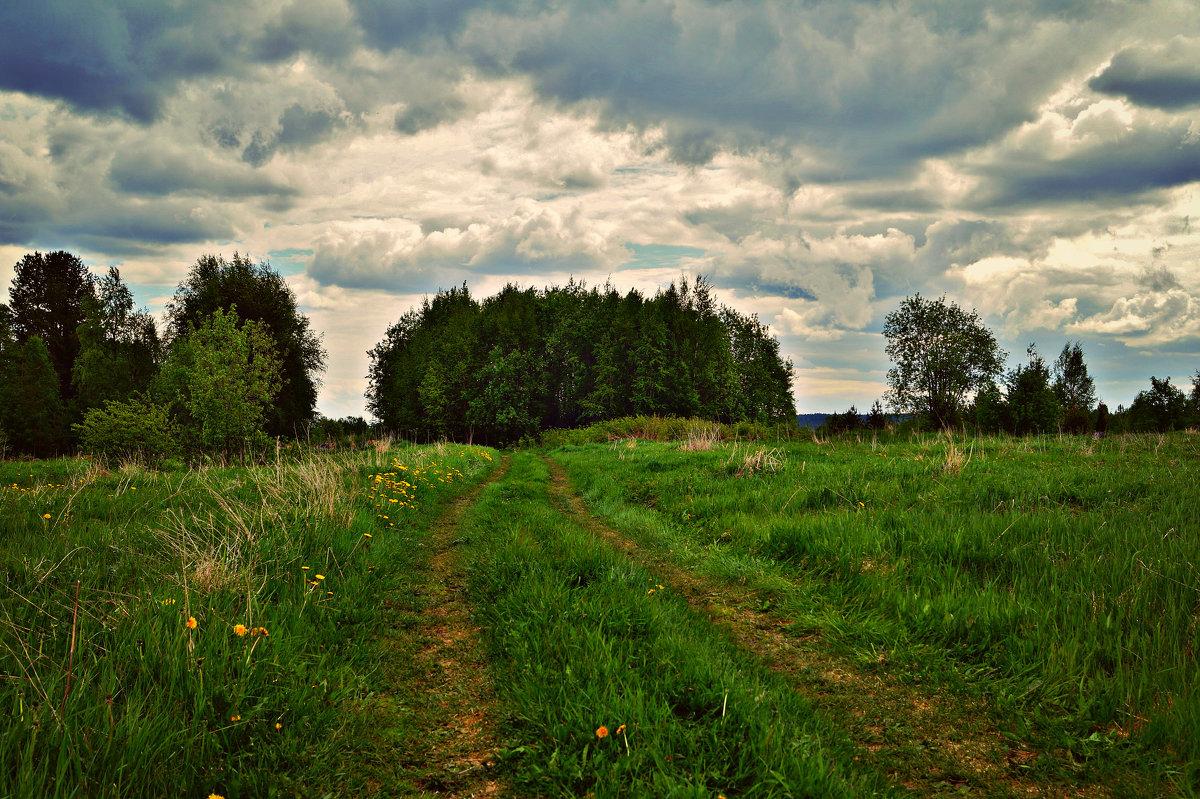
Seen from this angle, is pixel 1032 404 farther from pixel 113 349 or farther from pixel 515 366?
pixel 113 349

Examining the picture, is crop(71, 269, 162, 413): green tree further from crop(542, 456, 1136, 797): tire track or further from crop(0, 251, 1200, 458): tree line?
crop(542, 456, 1136, 797): tire track

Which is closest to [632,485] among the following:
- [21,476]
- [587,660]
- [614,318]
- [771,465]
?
[771,465]

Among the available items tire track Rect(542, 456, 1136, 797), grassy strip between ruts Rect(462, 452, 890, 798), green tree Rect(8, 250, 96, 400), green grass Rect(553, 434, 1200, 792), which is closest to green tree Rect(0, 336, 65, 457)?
green tree Rect(8, 250, 96, 400)

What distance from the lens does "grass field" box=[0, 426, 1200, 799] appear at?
114 inches

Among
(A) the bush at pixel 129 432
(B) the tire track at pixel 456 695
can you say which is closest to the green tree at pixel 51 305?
(A) the bush at pixel 129 432

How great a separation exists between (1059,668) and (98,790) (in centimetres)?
598

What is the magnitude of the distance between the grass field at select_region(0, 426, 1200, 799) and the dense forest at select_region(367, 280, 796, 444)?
40361 mm

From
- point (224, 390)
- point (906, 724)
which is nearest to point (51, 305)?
point (224, 390)

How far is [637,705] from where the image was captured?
10.8ft

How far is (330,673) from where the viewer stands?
3746 mm

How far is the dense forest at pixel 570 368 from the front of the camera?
48.2m

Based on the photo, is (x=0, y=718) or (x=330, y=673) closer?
(x=0, y=718)

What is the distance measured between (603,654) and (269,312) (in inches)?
1943

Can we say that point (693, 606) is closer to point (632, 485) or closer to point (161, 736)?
point (161, 736)
